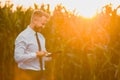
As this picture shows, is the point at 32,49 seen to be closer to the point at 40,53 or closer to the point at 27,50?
the point at 27,50

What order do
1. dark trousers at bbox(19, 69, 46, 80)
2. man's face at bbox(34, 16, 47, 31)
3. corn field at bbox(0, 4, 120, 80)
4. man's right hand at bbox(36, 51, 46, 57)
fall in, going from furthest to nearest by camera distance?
corn field at bbox(0, 4, 120, 80) < dark trousers at bbox(19, 69, 46, 80) < man's face at bbox(34, 16, 47, 31) < man's right hand at bbox(36, 51, 46, 57)

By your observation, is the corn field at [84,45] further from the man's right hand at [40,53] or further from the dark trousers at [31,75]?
the man's right hand at [40,53]

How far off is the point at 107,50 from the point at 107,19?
1.72 feet

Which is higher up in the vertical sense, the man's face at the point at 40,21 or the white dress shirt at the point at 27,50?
the man's face at the point at 40,21

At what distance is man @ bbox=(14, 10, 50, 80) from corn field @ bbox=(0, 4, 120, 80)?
157 centimetres

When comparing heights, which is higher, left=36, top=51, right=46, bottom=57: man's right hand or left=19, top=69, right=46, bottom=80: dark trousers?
left=36, top=51, right=46, bottom=57: man's right hand

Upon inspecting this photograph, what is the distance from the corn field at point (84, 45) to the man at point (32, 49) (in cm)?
157

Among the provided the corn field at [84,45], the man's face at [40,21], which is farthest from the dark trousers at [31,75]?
the corn field at [84,45]

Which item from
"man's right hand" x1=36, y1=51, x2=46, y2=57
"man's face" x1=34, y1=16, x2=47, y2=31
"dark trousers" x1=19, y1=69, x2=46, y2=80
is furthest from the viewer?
"dark trousers" x1=19, y1=69, x2=46, y2=80

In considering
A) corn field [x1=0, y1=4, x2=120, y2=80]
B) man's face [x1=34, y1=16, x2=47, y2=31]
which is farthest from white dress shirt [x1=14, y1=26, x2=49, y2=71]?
corn field [x1=0, y1=4, x2=120, y2=80]

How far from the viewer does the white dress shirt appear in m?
4.97

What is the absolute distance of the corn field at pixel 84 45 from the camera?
23.6 ft

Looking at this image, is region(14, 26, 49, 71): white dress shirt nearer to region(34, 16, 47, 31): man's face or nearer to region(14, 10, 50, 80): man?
region(14, 10, 50, 80): man

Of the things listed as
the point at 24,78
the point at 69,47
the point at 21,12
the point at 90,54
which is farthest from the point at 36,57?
the point at 21,12
